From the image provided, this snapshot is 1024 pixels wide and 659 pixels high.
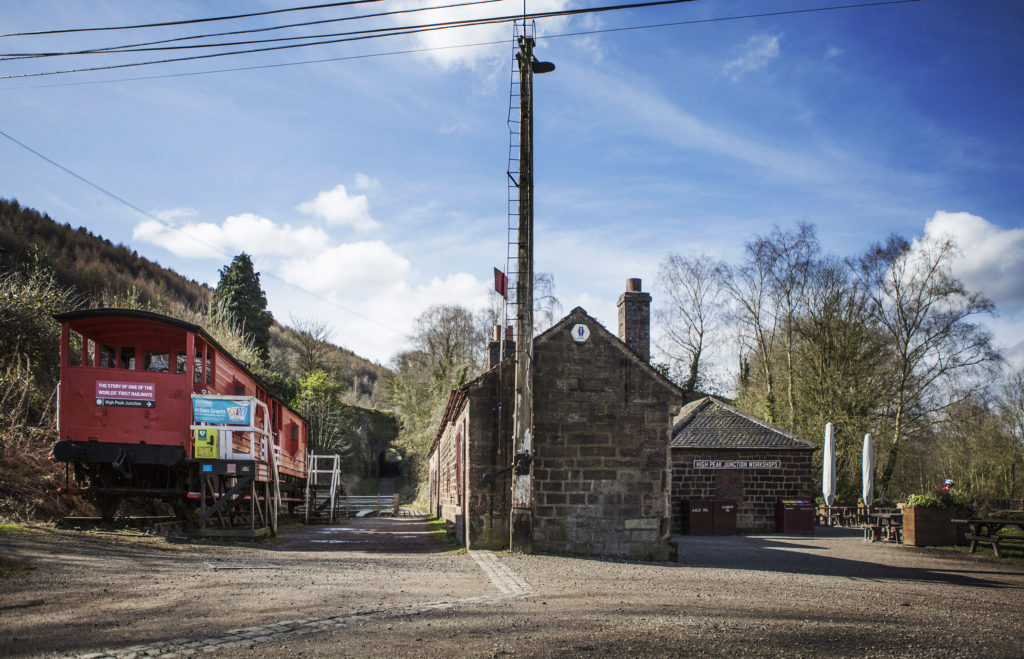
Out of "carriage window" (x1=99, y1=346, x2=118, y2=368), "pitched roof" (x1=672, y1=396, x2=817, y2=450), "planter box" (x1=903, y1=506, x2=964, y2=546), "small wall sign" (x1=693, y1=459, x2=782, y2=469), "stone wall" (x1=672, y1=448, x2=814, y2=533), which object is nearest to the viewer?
"carriage window" (x1=99, y1=346, x2=118, y2=368)

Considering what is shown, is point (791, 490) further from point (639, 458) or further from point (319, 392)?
point (319, 392)

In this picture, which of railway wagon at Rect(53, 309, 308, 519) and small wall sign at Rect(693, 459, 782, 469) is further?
small wall sign at Rect(693, 459, 782, 469)

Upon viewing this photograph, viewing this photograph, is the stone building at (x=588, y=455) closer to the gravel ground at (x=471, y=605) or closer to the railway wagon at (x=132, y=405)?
the gravel ground at (x=471, y=605)

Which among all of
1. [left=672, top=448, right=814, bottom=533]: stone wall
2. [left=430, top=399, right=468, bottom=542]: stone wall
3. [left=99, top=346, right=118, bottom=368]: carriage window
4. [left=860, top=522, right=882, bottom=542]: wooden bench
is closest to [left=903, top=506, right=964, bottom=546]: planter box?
[left=860, top=522, right=882, bottom=542]: wooden bench

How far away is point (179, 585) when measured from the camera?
8.14m

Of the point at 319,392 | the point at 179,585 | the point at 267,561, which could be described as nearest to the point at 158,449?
the point at 267,561

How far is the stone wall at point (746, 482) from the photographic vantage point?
22891mm

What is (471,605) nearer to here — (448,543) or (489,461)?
(489,461)

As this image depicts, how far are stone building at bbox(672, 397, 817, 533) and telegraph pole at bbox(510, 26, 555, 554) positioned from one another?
10.7 metres

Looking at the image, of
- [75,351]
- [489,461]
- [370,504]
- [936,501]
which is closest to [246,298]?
[370,504]

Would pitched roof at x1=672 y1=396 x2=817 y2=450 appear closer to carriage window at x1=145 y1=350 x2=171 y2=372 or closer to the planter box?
the planter box

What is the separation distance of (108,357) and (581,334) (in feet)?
29.9

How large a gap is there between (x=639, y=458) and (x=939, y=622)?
6.21 meters

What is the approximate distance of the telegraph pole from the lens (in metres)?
12.8
